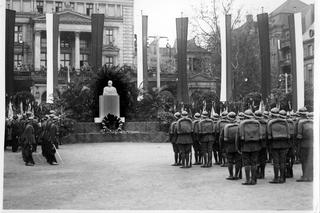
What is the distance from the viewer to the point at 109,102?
71.0 ft

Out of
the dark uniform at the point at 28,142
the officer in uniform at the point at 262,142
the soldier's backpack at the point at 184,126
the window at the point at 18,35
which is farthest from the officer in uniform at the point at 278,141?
the window at the point at 18,35

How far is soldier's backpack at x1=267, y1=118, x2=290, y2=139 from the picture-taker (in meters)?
9.73

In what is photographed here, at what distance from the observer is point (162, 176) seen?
416 inches

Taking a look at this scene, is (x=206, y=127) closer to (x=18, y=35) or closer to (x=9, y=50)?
(x=9, y=50)

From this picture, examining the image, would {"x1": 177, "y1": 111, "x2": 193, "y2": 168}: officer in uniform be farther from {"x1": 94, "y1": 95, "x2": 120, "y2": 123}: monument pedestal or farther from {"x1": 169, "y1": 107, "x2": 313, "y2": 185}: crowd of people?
{"x1": 94, "y1": 95, "x2": 120, "y2": 123}: monument pedestal

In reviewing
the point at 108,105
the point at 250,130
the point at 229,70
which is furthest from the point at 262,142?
the point at 108,105

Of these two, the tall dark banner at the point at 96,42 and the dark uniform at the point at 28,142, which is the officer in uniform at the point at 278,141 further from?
the tall dark banner at the point at 96,42

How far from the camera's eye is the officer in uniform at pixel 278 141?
9750 millimetres

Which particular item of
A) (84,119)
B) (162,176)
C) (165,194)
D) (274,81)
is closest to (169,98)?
(84,119)

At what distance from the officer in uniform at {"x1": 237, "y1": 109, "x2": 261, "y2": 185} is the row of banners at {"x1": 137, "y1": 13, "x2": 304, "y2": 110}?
1.38 m

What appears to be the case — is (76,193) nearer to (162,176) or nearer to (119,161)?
(162,176)

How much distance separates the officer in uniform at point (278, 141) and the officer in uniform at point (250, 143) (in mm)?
315

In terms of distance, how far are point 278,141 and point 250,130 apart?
0.68 meters

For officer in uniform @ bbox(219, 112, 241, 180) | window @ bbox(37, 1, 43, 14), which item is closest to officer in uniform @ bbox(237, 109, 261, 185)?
officer in uniform @ bbox(219, 112, 241, 180)
